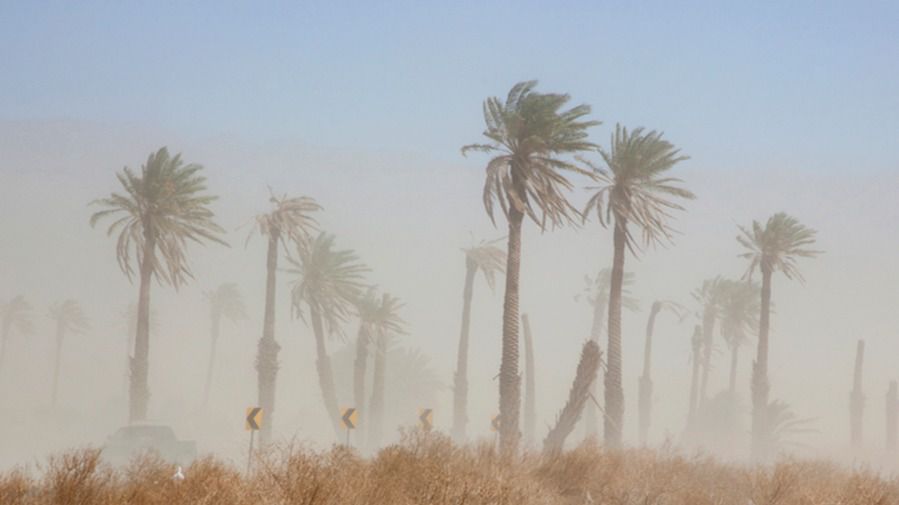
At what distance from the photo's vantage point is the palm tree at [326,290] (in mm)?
56594

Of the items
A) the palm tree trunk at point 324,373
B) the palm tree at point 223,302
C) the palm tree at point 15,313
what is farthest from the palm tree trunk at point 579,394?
the palm tree at point 15,313

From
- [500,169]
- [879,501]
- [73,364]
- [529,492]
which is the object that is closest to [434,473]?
[529,492]

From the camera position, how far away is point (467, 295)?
63750 millimetres

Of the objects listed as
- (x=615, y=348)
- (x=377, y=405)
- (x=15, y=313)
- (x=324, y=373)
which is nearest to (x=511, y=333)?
(x=615, y=348)

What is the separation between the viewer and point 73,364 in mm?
148750

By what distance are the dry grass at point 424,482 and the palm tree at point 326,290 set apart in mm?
37736

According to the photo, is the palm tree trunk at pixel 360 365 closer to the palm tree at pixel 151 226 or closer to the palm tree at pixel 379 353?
the palm tree at pixel 379 353

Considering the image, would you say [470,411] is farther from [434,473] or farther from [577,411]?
[434,473]

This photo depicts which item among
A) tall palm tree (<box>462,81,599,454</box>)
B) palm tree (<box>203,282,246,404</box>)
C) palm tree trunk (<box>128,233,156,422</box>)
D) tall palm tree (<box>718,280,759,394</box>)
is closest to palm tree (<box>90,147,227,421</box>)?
palm tree trunk (<box>128,233,156,422</box>)

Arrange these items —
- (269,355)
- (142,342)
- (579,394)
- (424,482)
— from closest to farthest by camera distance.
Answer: (424,482)
(579,394)
(142,342)
(269,355)

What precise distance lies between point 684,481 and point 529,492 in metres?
6.23

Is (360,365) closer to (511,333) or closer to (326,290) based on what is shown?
(326,290)

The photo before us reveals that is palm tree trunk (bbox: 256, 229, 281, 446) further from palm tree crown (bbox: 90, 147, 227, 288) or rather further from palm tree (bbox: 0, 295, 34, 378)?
palm tree (bbox: 0, 295, 34, 378)

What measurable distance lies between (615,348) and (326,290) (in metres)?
Result: 23.2
